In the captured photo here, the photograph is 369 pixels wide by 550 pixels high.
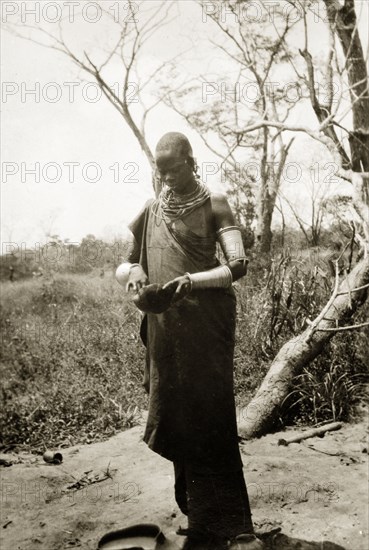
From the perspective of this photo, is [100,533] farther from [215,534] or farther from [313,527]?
[313,527]

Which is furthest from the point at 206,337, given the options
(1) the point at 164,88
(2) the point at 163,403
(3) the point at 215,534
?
(1) the point at 164,88

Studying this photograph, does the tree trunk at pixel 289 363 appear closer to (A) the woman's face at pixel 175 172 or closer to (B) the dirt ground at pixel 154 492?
(B) the dirt ground at pixel 154 492

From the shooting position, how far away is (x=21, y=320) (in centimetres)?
1025

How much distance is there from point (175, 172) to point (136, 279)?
484mm

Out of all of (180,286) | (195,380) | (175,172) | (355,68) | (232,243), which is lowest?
(195,380)

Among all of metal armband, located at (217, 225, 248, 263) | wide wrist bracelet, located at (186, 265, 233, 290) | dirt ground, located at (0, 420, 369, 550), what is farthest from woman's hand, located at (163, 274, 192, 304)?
dirt ground, located at (0, 420, 369, 550)

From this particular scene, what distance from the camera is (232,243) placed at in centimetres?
239

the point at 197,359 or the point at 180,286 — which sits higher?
the point at 180,286

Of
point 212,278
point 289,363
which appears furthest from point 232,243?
point 289,363

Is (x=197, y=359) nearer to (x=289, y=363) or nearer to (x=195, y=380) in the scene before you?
(x=195, y=380)

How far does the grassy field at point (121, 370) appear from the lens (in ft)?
17.3

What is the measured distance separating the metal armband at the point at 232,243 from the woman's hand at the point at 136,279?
372mm

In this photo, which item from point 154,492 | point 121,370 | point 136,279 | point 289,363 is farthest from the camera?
point 121,370

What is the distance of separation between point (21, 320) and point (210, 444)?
333 inches
